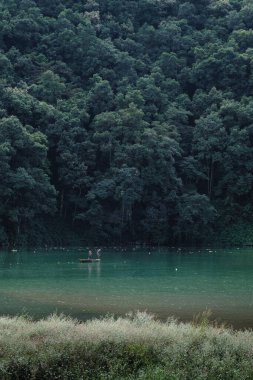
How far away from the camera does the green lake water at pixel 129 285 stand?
80.3 feet

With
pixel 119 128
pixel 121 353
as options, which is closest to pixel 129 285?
pixel 121 353

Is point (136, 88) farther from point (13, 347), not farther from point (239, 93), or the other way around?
point (13, 347)

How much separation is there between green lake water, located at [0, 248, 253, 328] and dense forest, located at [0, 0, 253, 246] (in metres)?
11.8

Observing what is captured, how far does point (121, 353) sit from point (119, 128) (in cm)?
5820

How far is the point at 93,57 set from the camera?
267ft

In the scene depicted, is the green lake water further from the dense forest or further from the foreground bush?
the dense forest

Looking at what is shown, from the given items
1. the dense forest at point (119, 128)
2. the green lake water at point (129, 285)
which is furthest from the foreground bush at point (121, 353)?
the dense forest at point (119, 128)

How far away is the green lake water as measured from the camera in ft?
80.3

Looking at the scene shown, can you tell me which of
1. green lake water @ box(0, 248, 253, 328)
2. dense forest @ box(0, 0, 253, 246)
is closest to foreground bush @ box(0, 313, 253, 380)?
green lake water @ box(0, 248, 253, 328)

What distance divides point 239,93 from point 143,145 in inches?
763

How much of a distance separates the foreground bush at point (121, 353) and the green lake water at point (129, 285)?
6.53 metres

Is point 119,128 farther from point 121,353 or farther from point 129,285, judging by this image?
point 121,353

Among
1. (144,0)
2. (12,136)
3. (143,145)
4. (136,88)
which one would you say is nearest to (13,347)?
(12,136)

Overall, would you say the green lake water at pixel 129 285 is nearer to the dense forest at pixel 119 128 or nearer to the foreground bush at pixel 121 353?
the foreground bush at pixel 121 353
